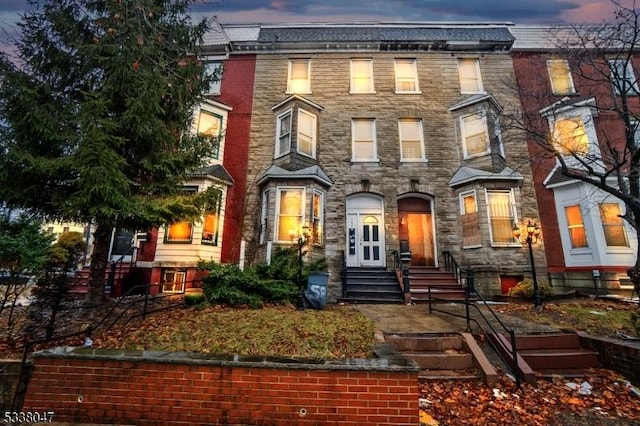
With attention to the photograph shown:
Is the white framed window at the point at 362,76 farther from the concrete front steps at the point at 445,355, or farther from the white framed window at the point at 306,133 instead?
the concrete front steps at the point at 445,355

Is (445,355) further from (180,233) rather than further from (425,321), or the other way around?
(180,233)

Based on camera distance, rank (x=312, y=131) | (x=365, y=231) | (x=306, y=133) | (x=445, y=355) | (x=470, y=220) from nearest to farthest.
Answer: (x=445, y=355), (x=470, y=220), (x=365, y=231), (x=306, y=133), (x=312, y=131)

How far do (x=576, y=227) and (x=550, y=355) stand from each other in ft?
30.1

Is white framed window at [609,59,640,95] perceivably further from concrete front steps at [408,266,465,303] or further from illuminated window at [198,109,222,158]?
illuminated window at [198,109,222,158]

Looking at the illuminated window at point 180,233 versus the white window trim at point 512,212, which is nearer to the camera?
the illuminated window at point 180,233

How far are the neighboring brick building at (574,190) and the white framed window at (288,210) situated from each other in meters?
Result: 8.69

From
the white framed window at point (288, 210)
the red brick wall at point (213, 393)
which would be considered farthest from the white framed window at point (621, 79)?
the white framed window at point (288, 210)

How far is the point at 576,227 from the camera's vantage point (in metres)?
12.4

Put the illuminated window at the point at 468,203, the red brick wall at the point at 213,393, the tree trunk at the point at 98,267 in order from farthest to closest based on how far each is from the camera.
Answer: the illuminated window at the point at 468,203 → the tree trunk at the point at 98,267 → the red brick wall at the point at 213,393

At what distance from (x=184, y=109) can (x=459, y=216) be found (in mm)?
11317

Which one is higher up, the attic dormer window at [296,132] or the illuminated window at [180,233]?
the attic dormer window at [296,132]

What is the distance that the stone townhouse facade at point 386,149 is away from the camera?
40.8ft

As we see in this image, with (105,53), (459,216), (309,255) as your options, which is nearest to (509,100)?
(459,216)

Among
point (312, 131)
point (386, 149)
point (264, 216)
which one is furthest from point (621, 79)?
point (264, 216)
